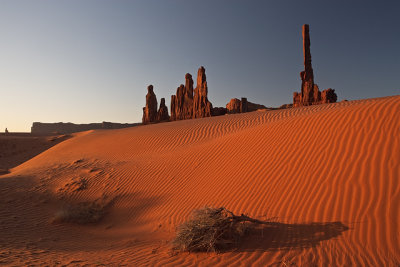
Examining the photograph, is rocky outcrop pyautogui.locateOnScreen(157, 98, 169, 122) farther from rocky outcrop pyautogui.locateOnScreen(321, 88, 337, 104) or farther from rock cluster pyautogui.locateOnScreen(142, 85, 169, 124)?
rocky outcrop pyautogui.locateOnScreen(321, 88, 337, 104)

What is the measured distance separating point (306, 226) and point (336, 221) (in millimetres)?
542

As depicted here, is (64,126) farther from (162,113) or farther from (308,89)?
(308,89)

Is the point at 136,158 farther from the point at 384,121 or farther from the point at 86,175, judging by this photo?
the point at 384,121

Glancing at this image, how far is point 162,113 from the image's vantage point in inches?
1422

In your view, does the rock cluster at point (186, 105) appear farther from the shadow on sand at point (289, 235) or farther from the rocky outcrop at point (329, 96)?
the shadow on sand at point (289, 235)

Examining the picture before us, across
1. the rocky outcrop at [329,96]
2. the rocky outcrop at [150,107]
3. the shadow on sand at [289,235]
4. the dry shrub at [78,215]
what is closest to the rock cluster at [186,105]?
the rocky outcrop at [150,107]

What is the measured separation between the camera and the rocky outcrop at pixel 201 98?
30.2m

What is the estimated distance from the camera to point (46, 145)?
27.6 m

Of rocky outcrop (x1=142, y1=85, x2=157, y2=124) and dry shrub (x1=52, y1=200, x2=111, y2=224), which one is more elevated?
rocky outcrop (x1=142, y1=85, x2=157, y2=124)

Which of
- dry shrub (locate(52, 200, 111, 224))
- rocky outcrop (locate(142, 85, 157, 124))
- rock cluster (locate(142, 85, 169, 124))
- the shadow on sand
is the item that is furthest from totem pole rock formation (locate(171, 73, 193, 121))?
the shadow on sand

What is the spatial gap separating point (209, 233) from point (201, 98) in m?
27.8

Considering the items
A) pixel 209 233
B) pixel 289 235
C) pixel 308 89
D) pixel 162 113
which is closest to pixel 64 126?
pixel 162 113

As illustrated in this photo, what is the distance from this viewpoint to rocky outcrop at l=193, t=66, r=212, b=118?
30234mm

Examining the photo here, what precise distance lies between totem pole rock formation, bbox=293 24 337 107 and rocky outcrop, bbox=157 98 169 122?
748 inches
